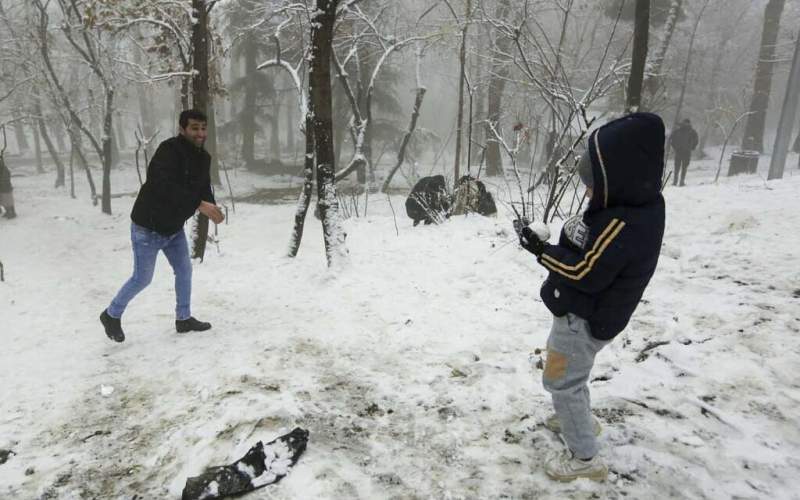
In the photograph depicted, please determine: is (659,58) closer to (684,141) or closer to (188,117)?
(684,141)

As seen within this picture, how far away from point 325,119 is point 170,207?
2442mm

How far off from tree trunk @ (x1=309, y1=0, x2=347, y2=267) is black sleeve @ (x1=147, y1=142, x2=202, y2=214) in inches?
82.8

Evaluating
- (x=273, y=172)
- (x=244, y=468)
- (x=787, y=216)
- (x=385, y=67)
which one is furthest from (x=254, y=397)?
(x=273, y=172)

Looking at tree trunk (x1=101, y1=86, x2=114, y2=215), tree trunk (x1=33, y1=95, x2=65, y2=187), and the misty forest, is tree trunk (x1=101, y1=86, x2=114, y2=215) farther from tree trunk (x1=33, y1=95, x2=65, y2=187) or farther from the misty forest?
tree trunk (x1=33, y1=95, x2=65, y2=187)

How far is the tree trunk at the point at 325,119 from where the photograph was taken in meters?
5.61

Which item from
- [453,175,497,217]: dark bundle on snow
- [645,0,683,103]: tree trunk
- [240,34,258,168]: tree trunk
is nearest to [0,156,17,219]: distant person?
[453,175,497,217]: dark bundle on snow

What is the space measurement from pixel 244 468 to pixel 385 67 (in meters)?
20.2

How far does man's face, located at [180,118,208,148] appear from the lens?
4164 millimetres

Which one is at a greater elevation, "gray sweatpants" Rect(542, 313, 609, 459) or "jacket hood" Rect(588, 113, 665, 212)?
"jacket hood" Rect(588, 113, 665, 212)

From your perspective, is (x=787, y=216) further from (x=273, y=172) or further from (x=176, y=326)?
(x=273, y=172)

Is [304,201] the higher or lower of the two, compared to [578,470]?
higher

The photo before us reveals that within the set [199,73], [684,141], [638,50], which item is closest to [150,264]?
[199,73]

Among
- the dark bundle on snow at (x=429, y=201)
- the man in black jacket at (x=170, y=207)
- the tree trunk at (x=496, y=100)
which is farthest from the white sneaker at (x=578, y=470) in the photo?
the tree trunk at (x=496, y=100)

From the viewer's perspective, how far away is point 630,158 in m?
2.04
